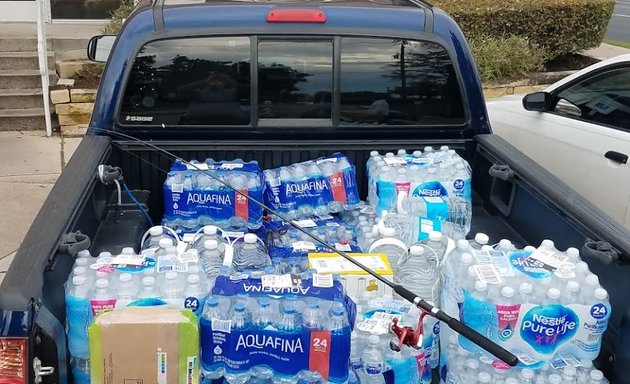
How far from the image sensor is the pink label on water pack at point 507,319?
2.47m

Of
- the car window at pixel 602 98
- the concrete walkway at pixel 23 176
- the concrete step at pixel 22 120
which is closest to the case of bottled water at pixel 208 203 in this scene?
the concrete walkway at pixel 23 176

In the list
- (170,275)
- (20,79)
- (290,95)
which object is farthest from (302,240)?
(20,79)

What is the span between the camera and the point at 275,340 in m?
2.28

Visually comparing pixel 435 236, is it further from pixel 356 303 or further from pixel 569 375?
pixel 569 375

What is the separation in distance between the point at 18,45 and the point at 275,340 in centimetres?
904

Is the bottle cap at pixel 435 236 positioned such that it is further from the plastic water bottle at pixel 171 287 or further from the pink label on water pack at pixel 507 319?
the plastic water bottle at pixel 171 287

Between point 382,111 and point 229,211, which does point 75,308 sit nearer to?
point 229,211

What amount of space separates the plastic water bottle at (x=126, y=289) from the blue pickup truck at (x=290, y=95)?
1.00 metres

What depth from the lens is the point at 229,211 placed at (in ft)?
12.2

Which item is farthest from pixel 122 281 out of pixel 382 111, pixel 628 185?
pixel 628 185

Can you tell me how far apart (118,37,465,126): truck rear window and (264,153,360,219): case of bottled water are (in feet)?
0.89

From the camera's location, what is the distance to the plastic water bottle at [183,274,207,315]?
8.16 ft

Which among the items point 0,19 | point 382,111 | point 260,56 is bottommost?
point 0,19

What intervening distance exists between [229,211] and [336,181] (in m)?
0.63
